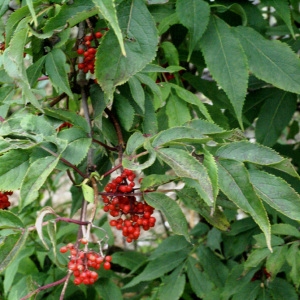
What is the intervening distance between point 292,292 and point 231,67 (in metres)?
0.73

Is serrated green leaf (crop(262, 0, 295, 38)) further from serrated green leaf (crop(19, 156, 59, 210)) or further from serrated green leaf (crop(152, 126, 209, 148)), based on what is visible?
serrated green leaf (crop(19, 156, 59, 210))

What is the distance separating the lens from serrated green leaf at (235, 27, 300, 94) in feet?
4.24

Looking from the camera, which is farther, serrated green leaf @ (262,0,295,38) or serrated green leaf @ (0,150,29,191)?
serrated green leaf @ (262,0,295,38)

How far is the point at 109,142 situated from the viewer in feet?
3.94

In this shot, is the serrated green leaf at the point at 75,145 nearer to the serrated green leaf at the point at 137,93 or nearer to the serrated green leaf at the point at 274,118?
the serrated green leaf at the point at 137,93

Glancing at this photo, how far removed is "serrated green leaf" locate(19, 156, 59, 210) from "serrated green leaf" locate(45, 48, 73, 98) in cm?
22

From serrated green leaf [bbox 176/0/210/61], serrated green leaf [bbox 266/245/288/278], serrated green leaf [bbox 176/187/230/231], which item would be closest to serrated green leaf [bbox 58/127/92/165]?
serrated green leaf [bbox 176/187/230/231]

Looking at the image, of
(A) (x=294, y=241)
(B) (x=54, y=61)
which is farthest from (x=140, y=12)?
(A) (x=294, y=241)

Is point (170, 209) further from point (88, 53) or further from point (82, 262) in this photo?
point (88, 53)

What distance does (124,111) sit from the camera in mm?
1188

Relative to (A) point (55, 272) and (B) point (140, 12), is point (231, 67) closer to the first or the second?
(B) point (140, 12)

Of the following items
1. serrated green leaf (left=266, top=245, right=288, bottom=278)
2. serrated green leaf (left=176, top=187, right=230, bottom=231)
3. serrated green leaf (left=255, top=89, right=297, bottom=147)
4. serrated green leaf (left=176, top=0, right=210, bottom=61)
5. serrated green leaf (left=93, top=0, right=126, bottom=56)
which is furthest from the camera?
serrated green leaf (left=255, top=89, right=297, bottom=147)

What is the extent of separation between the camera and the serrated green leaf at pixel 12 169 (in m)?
0.95

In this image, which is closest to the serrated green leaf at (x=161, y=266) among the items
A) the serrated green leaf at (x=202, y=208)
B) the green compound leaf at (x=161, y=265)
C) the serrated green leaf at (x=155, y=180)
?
the green compound leaf at (x=161, y=265)
